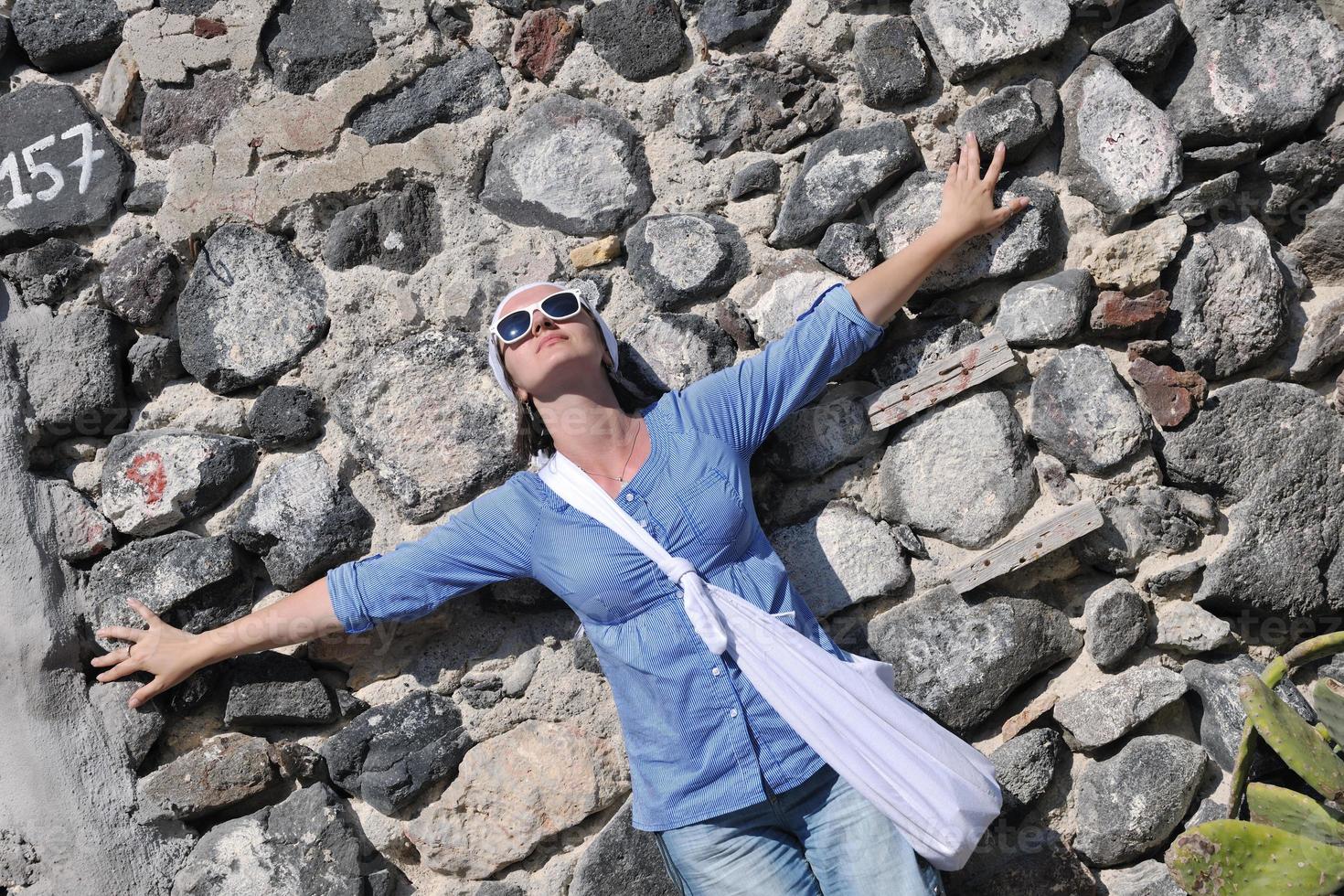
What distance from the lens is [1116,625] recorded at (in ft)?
7.32

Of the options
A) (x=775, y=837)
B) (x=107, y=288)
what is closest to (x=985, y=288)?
(x=775, y=837)

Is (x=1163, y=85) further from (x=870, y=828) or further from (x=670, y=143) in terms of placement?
(x=870, y=828)

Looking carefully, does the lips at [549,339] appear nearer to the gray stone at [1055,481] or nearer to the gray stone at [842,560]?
the gray stone at [842,560]

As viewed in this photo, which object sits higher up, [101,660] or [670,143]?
[670,143]

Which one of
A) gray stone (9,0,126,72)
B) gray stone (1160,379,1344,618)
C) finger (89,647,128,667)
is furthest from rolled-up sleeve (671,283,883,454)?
gray stone (9,0,126,72)

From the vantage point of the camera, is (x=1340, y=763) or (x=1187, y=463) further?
(x=1187, y=463)

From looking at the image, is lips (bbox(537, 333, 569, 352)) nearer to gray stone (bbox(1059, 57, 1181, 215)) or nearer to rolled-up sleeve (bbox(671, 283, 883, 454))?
rolled-up sleeve (bbox(671, 283, 883, 454))

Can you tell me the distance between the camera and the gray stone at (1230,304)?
2277 mm

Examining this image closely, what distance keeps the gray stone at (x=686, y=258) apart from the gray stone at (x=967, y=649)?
0.79m

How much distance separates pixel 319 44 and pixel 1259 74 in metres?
2.01

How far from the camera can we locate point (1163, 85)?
2410 mm

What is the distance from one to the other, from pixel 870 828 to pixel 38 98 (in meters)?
2.41

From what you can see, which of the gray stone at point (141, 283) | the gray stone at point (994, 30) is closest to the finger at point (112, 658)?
the gray stone at point (141, 283)

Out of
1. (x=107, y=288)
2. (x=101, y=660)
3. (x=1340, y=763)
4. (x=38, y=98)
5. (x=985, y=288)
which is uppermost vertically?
(x=38, y=98)
